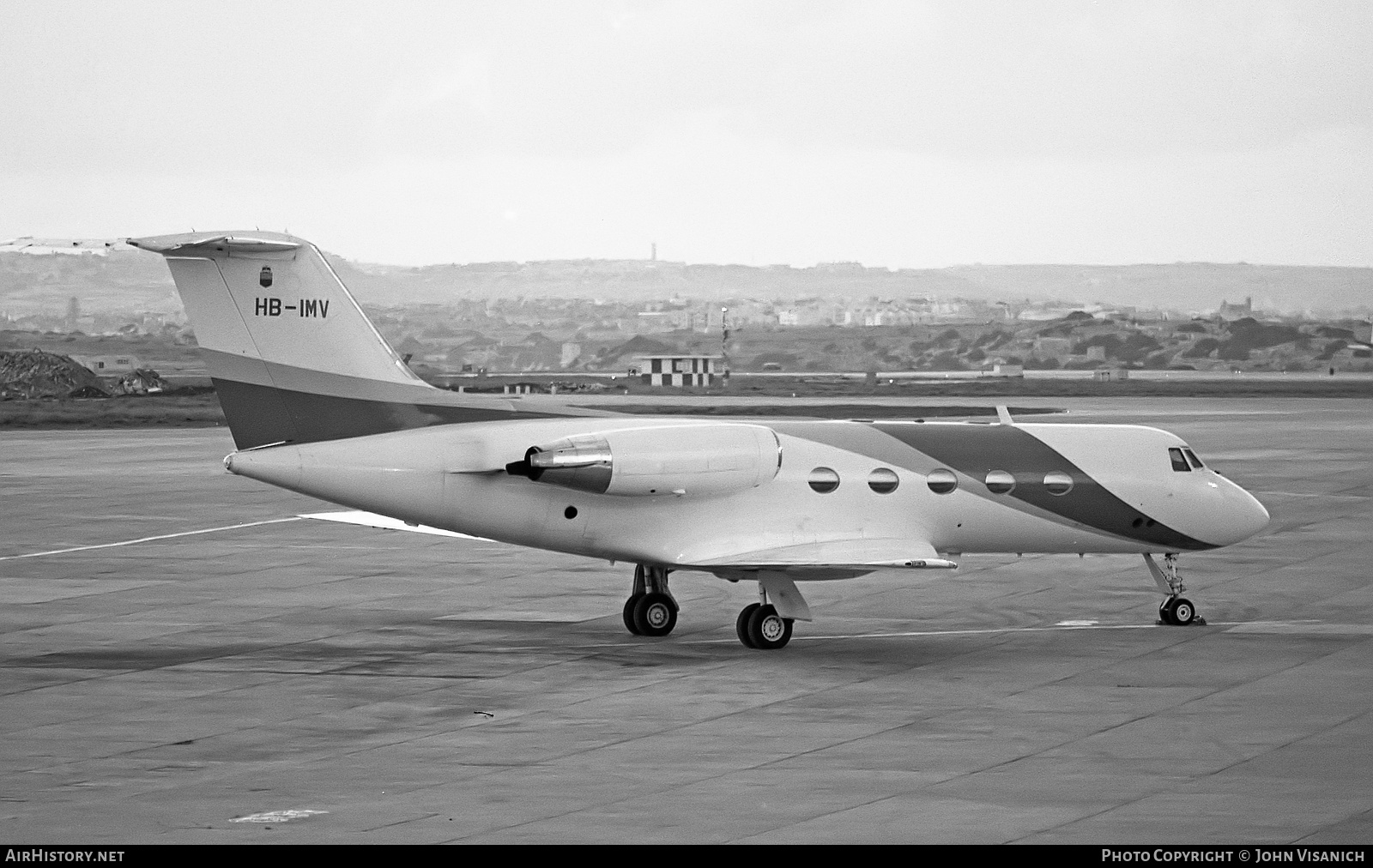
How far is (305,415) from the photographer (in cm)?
2053

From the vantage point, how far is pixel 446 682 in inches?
744

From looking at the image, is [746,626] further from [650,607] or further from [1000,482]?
[1000,482]

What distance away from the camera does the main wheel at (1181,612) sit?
23031mm

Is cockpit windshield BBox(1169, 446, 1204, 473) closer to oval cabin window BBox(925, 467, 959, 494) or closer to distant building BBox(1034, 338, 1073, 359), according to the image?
oval cabin window BBox(925, 467, 959, 494)

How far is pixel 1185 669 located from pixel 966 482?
3.89m

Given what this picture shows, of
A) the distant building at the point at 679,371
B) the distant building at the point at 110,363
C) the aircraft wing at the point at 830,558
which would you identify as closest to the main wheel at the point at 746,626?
the aircraft wing at the point at 830,558

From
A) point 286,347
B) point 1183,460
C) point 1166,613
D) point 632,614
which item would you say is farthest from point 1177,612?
point 286,347

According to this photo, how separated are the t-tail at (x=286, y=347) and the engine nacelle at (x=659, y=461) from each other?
A: 1.49m

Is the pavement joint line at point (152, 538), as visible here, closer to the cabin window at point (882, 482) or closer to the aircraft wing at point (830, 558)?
the aircraft wing at point (830, 558)

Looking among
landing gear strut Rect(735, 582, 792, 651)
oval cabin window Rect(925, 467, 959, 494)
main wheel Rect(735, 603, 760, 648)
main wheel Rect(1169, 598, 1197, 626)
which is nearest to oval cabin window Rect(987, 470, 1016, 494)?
oval cabin window Rect(925, 467, 959, 494)

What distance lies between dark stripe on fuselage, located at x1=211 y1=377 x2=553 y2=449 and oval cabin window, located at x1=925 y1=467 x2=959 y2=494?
594 centimetres

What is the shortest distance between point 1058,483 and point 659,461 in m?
5.51

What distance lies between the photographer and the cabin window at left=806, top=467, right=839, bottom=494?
2175cm
